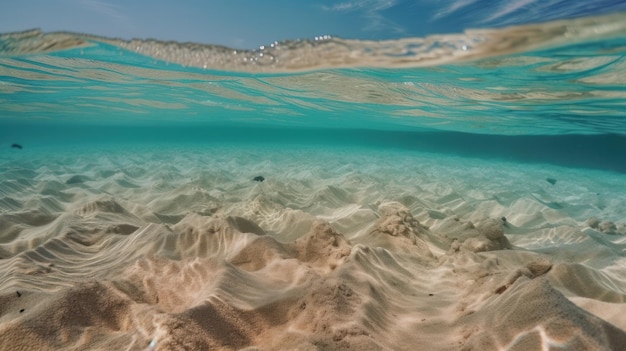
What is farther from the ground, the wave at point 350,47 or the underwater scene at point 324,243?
the wave at point 350,47

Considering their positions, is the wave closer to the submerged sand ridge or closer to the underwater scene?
the underwater scene

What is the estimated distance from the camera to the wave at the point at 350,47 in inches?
318

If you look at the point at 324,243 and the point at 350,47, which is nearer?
the point at 324,243

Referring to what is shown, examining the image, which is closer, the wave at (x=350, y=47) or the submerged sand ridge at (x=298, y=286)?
the submerged sand ridge at (x=298, y=286)

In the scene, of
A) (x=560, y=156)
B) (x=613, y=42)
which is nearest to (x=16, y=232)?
(x=613, y=42)

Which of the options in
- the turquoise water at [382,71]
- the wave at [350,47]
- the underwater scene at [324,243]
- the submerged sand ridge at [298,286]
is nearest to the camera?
the submerged sand ridge at [298,286]

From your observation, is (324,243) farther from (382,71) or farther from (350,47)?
(382,71)

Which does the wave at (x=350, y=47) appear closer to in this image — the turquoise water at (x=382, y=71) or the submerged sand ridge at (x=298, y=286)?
the turquoise water at (x=382, y=71)

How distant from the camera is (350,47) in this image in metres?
9.70

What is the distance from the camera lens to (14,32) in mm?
10906

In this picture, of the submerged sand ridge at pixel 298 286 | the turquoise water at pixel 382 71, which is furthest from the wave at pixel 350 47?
the submerged sand ridge at pixel 298 286

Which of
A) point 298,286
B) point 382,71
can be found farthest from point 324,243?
point 382,71

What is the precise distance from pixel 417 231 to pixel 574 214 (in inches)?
297

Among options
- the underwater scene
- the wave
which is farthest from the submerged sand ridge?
the wave
